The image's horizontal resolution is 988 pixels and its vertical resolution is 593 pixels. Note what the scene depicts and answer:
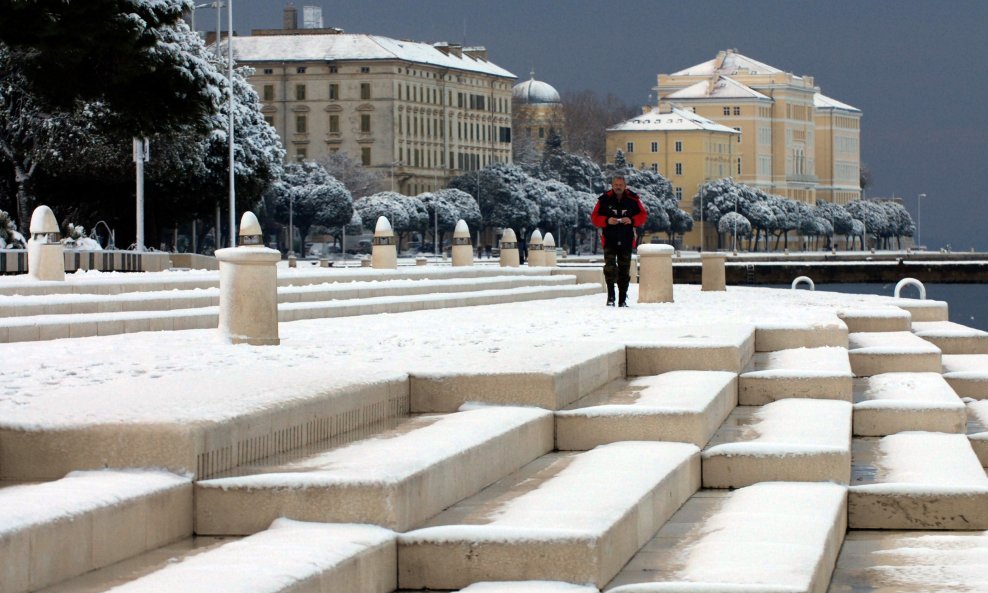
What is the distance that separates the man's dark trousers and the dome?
529ft

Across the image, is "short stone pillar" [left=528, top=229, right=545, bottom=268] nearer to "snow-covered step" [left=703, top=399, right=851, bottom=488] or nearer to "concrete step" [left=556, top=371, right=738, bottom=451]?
"concrete step" [left=556, top=371, right=738, bottom=451]

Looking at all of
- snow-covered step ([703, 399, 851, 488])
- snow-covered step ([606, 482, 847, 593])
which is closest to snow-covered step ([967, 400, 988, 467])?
snow-covered step ([703, 399, 851, 488])

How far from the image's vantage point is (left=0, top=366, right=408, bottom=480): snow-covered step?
7102 mm

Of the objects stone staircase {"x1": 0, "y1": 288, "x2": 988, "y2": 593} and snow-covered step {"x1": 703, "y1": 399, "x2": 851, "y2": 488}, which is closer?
stone staircase {"x1": 0, "y1": 288, "x2": 988, "y2": 593}

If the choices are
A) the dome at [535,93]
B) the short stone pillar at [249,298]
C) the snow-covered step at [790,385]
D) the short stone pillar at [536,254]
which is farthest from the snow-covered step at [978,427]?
the dome at [535,93]

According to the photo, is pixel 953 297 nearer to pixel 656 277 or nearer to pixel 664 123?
pixel 664 123

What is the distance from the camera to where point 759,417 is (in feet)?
37.1

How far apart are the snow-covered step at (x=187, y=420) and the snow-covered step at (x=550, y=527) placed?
873 millimetres

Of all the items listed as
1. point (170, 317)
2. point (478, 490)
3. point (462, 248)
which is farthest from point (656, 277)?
point (462, 248)

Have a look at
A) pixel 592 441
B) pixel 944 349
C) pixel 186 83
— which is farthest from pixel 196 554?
pixel 186 83

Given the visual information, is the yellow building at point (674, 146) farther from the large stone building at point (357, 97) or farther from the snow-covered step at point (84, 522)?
the snow-covered step at point (84, 522)

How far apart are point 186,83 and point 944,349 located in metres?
14.0

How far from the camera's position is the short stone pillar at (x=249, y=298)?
→ 12633 mm

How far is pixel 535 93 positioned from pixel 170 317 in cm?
16824
